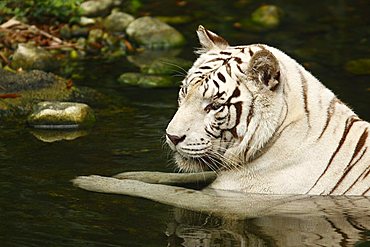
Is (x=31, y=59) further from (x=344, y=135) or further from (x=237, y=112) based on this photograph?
(x=344, y=135)

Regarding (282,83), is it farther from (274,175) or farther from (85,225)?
(85,225)

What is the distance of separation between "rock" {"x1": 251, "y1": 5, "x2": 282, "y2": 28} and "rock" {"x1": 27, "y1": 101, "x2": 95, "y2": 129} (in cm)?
509

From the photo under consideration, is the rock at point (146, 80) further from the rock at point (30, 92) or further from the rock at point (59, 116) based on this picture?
the rock at point (59, 116)

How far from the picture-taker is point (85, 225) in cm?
525

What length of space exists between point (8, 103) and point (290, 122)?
135 inches

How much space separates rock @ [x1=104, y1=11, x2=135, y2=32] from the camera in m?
11.8

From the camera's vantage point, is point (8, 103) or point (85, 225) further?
point (8, 103)

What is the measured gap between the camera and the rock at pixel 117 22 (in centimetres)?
1176

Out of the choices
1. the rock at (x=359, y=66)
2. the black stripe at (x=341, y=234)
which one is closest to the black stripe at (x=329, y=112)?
Answer: the black stripe at (x=341, y=234)

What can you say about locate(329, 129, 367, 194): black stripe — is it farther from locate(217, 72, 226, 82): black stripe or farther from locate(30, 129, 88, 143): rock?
locate(30, 129, 88, 143): rock

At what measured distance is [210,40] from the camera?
231 inches

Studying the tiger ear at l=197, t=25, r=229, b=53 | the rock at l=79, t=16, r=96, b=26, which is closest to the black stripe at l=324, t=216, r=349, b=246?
the tiger ear at l=197, t=25, r=229, b=53

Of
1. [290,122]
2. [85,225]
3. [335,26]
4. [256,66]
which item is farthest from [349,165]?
[335,26]

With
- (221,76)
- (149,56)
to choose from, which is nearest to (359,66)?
(149,56)
